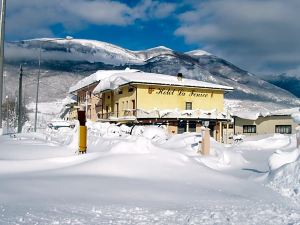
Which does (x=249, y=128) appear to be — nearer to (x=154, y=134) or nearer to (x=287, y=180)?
(x=154, y=134)

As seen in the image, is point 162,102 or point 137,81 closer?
point 137,81

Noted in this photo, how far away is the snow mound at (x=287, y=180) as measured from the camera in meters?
8.34

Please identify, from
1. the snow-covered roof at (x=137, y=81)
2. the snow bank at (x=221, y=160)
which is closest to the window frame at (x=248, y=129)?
the snow-covered roof at (x=137, y=81)

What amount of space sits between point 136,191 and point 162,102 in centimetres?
3761

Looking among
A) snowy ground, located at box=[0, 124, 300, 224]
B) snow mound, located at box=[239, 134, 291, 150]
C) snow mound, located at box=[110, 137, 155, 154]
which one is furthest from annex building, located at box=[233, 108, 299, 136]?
snow mound, located at box=[110, 137, 155, 154]

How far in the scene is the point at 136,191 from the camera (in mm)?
7383

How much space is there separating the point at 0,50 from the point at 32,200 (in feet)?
51.6

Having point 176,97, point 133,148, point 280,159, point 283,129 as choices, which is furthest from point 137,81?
point 280,159

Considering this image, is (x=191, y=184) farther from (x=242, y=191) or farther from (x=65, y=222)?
(x=65, y=222)

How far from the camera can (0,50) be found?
20.2 m

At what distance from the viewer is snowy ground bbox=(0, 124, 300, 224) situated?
556 centimetres

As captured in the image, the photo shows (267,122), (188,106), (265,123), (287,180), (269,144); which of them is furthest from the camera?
(188,106)

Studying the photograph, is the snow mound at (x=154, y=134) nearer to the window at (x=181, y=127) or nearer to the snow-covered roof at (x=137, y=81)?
the snow-covered roof at (x=137, y=81)

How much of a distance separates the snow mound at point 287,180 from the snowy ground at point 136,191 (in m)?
0.03
